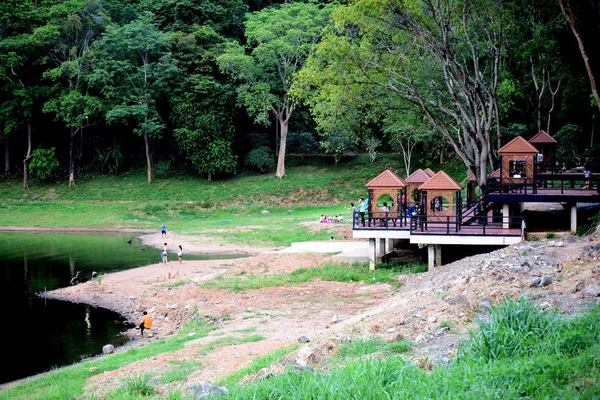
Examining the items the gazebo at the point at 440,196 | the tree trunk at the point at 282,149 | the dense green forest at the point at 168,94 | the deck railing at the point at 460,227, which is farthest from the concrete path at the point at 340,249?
the tree trunk at the point at 282,149

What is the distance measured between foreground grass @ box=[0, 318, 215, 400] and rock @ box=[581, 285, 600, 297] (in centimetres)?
963

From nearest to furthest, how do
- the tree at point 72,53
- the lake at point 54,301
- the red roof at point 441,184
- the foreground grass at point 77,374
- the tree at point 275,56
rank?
the foreground grass at point 77,374
the lake at point 54,301
the red roof at point 441,184
the tree at point 275,56
the tree at point 72,53

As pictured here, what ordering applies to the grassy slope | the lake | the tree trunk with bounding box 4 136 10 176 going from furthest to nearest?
the tree trunk with bounding box 4 136 10 176, the grassy slope, the lake

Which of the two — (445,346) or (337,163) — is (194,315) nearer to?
(445,346)

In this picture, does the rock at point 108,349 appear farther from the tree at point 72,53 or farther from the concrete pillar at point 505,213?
the tree at point 72,53

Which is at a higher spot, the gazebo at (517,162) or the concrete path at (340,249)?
the gazebo at (517,162)

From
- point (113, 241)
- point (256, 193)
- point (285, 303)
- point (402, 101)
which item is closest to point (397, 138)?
point (256, 193)

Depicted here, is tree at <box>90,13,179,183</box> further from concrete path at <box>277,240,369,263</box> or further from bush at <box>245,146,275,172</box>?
concrete path at <box>277,240,369,263</box>

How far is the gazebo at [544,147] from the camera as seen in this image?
104 ft

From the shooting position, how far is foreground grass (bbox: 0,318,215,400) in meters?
15.4

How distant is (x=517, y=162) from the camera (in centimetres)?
2750

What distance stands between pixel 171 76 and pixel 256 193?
50.5 feet

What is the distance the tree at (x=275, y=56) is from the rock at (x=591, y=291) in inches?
1888

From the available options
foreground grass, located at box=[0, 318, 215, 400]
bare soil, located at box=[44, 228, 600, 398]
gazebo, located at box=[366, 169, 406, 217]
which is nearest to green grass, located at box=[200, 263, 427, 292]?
bare soil, located at box=[44, 228, 600, 398]
